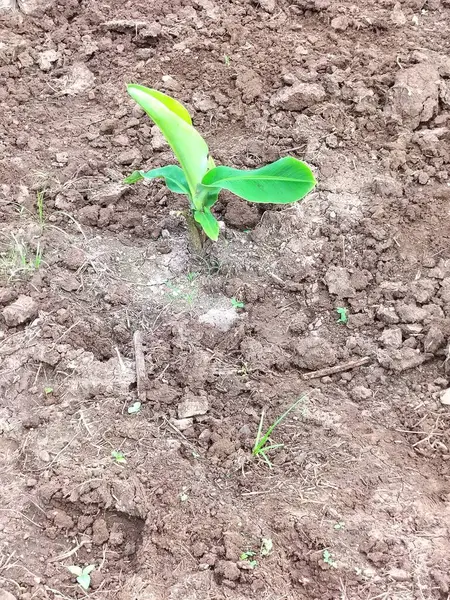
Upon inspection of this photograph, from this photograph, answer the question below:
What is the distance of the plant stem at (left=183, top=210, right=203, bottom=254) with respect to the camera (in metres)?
2.34

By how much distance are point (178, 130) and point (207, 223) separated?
33 cm

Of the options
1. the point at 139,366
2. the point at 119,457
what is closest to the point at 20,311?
the point at 139,366

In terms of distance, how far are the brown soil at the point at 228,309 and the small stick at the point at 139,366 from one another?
24 mm

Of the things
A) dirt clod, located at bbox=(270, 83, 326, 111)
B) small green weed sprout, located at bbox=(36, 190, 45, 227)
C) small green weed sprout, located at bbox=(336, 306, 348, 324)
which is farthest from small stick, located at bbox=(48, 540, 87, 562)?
dirt clod, located at bbox=(270, 83, 326, 111)

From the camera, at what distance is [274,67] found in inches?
113

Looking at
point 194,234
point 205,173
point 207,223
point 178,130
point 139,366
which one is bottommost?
point 139,366

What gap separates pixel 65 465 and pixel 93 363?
35 cm

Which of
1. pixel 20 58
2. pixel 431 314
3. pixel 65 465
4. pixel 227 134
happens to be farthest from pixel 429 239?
pixel 20 58

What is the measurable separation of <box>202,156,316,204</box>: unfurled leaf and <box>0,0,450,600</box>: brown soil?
380 millimetres

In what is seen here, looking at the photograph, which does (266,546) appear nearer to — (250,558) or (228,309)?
(250,558)

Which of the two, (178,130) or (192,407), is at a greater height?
(178,130)

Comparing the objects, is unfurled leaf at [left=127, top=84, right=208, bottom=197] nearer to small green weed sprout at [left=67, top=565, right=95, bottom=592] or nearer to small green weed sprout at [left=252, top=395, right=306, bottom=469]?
small green weed sprout at [left=252, top=395, right=306, bottom=469]

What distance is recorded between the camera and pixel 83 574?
5.45 feet

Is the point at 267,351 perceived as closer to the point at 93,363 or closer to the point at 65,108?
the point at 93,363
